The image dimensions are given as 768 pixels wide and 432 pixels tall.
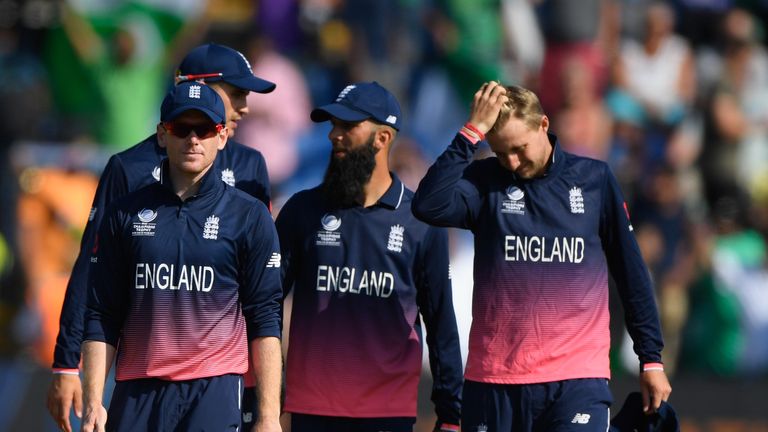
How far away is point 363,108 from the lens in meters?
7.14

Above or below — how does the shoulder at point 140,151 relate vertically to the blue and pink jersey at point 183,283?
above

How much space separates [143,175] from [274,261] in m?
1.08

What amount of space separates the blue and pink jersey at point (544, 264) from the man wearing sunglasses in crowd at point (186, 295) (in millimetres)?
1069

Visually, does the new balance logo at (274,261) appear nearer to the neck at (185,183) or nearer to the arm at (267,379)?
the arm at (267,379)

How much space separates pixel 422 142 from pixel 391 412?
6.86m

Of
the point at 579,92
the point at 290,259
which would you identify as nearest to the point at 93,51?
the point at 579,92

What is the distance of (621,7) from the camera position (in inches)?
591

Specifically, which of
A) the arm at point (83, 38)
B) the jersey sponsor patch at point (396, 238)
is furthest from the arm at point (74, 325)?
the arm at point (83, 38)

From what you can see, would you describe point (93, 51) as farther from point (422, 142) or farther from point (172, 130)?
point (172, 130)

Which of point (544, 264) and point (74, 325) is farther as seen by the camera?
point (544, 264)

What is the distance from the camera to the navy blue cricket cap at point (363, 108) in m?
7.10

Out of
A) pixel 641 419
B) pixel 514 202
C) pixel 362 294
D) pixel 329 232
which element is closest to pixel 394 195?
pixel 329 232

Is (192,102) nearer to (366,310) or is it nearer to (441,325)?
(366,310)

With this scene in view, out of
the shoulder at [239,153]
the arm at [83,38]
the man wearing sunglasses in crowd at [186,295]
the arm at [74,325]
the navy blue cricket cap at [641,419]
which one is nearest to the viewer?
the man wearing sunglasses in crowd at [186,295]
